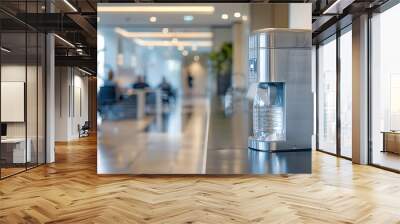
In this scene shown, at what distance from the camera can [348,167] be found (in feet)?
24.4

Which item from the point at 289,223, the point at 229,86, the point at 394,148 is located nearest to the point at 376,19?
the point at 394,148

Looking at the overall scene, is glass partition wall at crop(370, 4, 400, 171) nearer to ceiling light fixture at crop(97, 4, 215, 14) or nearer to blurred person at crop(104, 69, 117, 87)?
ceiling light fixture at crop(97, 4, 215, 14)

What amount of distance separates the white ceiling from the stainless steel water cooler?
473 mm

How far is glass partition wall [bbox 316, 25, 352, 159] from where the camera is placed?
28.3ft

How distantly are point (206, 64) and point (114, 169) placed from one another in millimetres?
2050

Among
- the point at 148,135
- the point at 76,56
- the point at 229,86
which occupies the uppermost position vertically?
the point at 76,56

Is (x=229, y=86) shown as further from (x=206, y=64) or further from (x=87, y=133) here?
(x=87, y=133)

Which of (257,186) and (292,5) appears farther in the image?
(292,5)

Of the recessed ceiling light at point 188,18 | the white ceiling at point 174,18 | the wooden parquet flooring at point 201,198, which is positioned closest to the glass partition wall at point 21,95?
the wooden parquet flooring at point 201,198

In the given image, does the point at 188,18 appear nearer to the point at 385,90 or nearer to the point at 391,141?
the point at 385,90

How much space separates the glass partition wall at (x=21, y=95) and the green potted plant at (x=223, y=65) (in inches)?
131

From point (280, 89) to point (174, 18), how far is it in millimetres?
1853

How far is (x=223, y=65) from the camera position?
5758mm

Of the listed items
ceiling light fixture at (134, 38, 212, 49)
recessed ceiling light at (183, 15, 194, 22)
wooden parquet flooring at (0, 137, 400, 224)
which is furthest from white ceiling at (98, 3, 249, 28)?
wooden parquet flooring at (0, 137, 400, 224)
